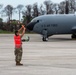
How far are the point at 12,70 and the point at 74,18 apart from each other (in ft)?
84.9

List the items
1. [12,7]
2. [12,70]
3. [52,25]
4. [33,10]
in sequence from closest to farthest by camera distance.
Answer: [12,70], [52,25], [33,10], [12,7]

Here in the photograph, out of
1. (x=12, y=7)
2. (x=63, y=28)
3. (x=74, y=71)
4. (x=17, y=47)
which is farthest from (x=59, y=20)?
(x=12, y=7)

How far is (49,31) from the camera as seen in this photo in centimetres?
3703

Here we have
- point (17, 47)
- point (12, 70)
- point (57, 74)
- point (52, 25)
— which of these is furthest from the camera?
point (52, 25)

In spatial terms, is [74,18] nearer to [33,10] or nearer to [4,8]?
[33,10]

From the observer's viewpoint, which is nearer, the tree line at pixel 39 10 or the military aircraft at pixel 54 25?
the military aircraft at pixel 54 25

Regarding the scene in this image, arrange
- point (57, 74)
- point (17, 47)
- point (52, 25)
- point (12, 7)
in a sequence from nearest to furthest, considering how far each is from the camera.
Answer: point (57, 74)
point (17, 47)
point (52, 25)
point (12, 7)

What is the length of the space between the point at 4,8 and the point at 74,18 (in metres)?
69.3

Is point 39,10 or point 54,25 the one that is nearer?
point 54,25

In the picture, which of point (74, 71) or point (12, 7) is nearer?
point (74, 71)

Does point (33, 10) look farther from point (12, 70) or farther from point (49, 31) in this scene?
point (12, 70)

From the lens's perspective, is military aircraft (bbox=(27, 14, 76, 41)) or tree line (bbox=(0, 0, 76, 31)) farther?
tree line (bbox=(0, 0, 76, 31))

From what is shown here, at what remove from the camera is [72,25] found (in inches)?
1471

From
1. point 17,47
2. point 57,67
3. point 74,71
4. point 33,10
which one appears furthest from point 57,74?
point 33,10
